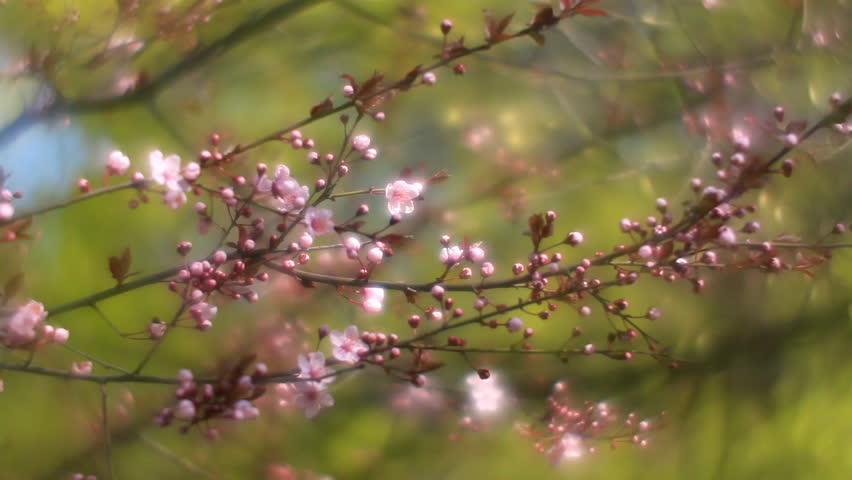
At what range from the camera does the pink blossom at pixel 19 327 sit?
1.59 ft

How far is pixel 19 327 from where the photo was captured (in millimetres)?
489

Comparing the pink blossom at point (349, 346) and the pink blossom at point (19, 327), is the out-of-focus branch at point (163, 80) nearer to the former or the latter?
the pink blossom at point (19, 327)

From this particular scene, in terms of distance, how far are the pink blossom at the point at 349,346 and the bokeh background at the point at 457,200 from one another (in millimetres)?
164

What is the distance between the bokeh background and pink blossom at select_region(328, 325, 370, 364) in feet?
0.54

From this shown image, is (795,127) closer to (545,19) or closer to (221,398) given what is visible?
(545,19)

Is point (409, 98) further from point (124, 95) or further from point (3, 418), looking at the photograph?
point (3, 418)

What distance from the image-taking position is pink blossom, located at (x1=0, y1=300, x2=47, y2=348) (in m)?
0.49

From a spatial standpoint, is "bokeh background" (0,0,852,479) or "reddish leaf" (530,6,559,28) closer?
"reddish leaf" (530,6,559,28)

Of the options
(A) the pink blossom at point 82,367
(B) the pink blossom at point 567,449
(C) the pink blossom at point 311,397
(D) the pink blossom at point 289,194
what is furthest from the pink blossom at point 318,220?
(B) the pink blossom at point 567,449

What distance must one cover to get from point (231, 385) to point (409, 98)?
420mm

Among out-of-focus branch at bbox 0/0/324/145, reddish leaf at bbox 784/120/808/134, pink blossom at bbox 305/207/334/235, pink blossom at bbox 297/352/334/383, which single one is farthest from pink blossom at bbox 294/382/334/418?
reddish leaf at bbox 784/120/808/134

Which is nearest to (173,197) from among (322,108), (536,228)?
(322,108)

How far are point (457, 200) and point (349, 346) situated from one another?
0.29m

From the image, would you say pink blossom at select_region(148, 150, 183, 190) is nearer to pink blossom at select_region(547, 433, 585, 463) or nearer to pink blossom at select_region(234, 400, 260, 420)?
pink blossom at select_region(234, 400, 260, 420)
